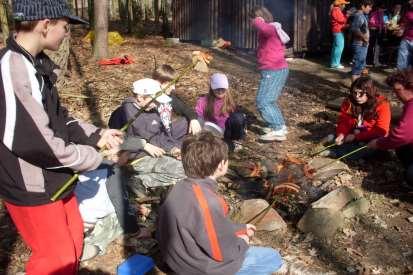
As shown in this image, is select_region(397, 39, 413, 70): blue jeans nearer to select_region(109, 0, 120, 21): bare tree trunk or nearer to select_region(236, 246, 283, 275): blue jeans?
select_region(236, 246, 283, 275): blue jeans

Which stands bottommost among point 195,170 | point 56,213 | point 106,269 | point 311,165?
point 106,269

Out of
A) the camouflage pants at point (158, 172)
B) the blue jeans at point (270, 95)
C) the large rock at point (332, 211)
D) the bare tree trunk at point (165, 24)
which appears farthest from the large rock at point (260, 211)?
the bare tree trunk at point (165, 24)

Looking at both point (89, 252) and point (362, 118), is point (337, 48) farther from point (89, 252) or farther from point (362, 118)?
point (89, 252)

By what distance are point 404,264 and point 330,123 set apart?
11.7 ft

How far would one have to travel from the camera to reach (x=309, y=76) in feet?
32.5

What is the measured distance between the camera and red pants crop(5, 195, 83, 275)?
2646 mm

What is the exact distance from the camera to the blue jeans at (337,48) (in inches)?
412

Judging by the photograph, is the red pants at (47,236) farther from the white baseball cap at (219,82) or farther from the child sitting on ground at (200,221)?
the white baseball cap at (219,82)

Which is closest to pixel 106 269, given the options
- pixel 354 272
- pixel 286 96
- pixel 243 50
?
pixel 354 272

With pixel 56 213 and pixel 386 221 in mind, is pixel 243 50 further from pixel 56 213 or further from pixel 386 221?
pixel 56 213

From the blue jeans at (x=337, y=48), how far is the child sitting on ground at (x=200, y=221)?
8.54m

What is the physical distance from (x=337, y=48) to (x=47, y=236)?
30.1ft

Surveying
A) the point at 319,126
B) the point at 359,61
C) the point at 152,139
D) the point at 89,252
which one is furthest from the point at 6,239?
the point at 359,61

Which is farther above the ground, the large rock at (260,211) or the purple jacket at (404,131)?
the purple jacket at (404,131)
